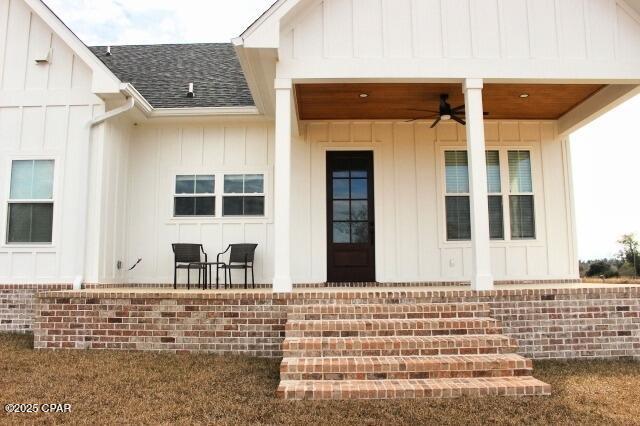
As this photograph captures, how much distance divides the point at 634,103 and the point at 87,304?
8.13 meters

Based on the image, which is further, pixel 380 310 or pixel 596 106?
pixel 596 106

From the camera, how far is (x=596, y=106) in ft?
23.8

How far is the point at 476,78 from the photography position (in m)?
6.18

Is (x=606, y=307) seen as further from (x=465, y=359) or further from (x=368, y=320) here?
(x=368, y=320)

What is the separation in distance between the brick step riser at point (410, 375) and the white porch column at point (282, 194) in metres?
1.58

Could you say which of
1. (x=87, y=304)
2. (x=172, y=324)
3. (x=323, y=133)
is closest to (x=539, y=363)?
(x=172, y=324)

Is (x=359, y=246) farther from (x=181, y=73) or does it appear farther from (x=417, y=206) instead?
(x=181, y=73)

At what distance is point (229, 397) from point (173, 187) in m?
4.86

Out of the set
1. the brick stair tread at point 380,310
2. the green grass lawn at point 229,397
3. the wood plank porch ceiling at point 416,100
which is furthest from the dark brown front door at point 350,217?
the green grass lawn at point 229,397

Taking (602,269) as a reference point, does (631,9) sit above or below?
above

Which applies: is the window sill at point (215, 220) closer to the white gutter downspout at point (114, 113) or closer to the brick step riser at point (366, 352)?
the white gutter downspout at point (114, 113)

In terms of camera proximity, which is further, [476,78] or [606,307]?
[476,78]

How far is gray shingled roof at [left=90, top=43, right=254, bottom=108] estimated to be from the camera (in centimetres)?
820

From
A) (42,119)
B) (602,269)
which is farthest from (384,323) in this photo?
(602,269)
